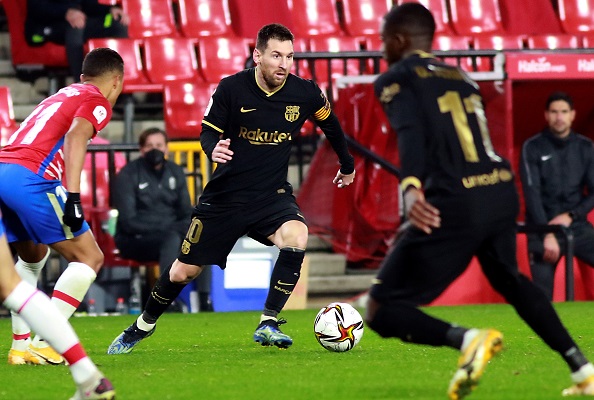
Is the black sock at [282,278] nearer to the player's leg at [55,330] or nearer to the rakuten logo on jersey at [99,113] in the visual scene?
the rakuten logo on jersey at [99,113]

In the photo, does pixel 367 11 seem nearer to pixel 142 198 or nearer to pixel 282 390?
pixel 142 198

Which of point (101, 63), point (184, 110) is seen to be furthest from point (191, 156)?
point (101, 63)

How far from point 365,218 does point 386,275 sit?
7.47m

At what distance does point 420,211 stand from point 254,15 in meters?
11.7

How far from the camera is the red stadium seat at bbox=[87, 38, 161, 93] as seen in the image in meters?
14.2

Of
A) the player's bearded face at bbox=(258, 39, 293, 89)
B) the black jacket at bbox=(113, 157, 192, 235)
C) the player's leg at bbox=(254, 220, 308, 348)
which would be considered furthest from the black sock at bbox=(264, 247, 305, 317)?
the black jacket at bbox=(113, 157, 192, 235)

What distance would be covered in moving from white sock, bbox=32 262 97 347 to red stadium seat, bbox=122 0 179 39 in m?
9.40

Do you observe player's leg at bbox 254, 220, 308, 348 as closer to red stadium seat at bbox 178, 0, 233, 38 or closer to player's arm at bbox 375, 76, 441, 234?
player's arm at bbox 375, 76, 441, 234

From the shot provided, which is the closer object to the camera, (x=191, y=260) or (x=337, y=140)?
(x=191, y=260)

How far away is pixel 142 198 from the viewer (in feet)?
38.7

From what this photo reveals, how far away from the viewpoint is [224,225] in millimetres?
7328

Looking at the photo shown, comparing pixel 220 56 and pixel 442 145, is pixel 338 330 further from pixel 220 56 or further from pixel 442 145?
pixel 220 56

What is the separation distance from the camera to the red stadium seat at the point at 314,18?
16.0 meters

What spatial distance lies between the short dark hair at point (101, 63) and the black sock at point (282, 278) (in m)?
1.55
